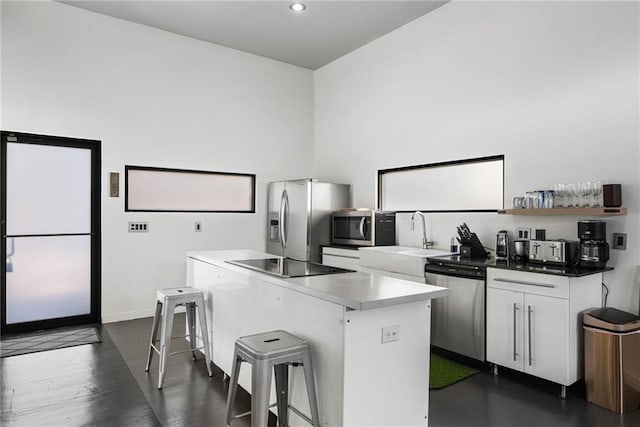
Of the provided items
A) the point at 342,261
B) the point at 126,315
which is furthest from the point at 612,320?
the point at 126,315

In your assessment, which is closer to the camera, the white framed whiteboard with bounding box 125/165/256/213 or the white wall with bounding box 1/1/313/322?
the white wall with bounding box 1/1/313/322

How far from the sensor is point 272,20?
4.80 meters

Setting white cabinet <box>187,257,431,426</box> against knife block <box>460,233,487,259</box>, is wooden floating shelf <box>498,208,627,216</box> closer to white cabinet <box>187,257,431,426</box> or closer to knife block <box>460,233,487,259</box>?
knife block <box>460,233,487,259</box>

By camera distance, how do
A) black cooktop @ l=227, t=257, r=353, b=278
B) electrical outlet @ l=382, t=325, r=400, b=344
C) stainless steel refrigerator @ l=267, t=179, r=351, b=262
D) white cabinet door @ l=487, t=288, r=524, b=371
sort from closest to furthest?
electrical outlet @ l=382, t=325, r=400, b=344, black cooktop @ l=227, t=257, r=353, b=278, white cabinet door @ l=487, t=288, r=524, b=371, stainless steel refrigerator @ l=267, t=179, r=351, b=262

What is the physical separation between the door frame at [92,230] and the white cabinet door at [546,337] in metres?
4.42

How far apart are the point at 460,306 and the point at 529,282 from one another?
67cm

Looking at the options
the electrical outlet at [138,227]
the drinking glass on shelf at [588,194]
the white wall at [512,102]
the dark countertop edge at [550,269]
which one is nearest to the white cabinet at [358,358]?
the dark countertop edge at [550,269]

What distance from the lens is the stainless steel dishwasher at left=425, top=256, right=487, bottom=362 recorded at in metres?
3.38

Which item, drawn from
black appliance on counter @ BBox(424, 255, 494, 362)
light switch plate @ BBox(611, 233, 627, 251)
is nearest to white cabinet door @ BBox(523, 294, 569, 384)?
black appliance on counter @ BBox(424, 255, 494, 362)

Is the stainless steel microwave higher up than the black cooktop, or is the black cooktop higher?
the stainless steel microwave

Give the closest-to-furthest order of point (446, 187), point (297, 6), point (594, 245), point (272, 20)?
point (594, 245) → point (297, 6) → point (446, 187) → point (272, 20)

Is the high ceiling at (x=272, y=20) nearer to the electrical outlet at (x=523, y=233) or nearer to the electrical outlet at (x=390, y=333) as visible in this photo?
the electrical outlet at (x=523, y=233)

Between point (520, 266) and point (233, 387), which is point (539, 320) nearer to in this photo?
point (520, 266)

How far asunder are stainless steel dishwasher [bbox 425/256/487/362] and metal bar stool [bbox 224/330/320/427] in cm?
177
